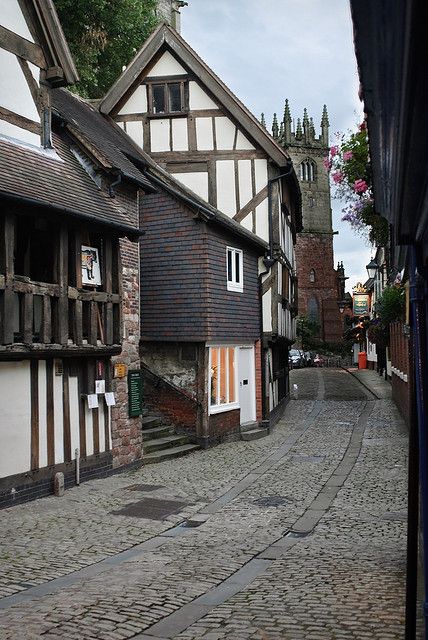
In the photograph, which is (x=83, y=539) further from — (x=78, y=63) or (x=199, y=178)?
(x=78, y=63)

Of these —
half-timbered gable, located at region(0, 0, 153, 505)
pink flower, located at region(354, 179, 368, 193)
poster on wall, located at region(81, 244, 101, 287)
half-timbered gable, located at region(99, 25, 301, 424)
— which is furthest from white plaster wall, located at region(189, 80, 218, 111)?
poster on wall, located at region(81, 244, 101, 287)

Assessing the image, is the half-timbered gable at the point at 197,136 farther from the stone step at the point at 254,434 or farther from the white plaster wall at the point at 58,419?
the white plaster wall at the point at 58,419

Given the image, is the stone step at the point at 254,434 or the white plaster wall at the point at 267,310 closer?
the stone step at the point at 254,434

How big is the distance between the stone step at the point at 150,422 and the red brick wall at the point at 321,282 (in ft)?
182

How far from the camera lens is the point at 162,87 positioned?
737 inches

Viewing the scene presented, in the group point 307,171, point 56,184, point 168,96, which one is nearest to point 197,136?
point 168,96

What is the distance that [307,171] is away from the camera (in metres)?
80.6

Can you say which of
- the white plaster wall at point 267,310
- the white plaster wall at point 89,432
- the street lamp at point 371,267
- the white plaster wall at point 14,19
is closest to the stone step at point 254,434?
the white plaster wall at point 267,310

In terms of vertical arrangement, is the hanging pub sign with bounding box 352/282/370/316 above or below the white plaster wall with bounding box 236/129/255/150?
below

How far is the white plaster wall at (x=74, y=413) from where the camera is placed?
459 inches

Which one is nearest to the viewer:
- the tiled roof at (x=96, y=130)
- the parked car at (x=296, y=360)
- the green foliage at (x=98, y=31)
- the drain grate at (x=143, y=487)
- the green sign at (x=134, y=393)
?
the drain grate at (x=143, y=487)

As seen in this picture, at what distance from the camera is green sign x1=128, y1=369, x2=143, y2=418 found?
13.5 meters

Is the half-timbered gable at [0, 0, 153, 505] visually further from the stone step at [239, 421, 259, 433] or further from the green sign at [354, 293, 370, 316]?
the green sign at [354, 293, 370, 316]

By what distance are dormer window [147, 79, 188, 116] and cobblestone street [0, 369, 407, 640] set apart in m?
9.69
